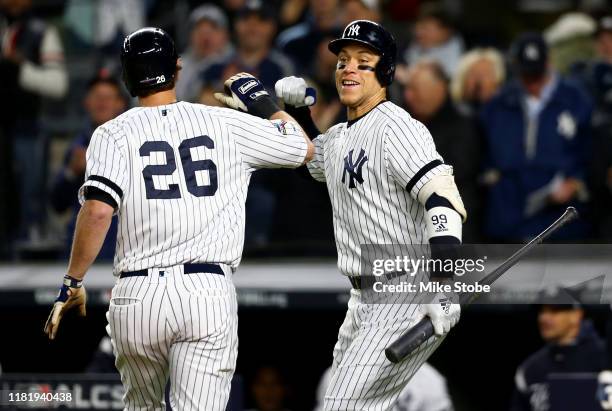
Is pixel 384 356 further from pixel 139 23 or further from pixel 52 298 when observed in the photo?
pixel 139 23

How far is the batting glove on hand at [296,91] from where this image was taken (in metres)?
5.77

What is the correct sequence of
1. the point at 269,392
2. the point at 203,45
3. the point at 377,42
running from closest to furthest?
1. the point at 377,42
2. the point at 269,392
3. the point at 203,45

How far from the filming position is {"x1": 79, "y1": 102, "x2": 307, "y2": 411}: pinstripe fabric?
4.99m

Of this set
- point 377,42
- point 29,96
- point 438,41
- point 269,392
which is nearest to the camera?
point 377,42

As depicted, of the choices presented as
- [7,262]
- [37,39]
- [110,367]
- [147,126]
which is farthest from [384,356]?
[37,39]

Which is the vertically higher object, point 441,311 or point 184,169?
point 184,169

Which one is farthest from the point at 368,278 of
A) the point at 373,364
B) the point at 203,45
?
the point at 203,45

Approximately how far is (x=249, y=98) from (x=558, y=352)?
9.72 feet

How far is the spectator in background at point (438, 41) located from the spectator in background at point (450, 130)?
32.1 inches

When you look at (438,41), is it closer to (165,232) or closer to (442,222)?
(442,222)

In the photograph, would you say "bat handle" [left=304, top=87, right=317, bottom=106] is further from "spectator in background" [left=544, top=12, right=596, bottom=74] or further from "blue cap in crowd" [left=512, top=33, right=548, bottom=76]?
"spectator in background" [left=544, top=12, right=596, bottom=74]

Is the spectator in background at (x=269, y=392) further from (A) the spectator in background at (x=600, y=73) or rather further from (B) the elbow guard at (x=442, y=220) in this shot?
(B) the elbow guard at (x=442, y=220)

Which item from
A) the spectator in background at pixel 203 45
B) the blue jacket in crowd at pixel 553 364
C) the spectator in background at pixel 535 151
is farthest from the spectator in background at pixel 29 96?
the blue jacket in crowd at pixel 553 364

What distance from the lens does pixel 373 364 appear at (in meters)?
5.14
